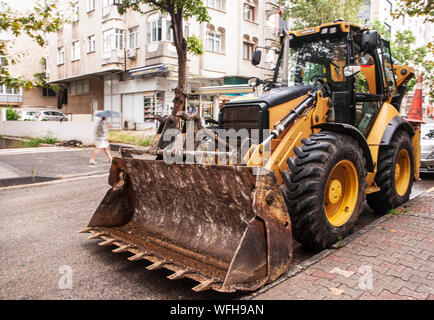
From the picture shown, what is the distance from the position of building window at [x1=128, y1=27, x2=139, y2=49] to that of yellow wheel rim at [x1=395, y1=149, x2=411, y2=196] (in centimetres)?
2159

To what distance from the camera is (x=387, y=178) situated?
18.0 feet

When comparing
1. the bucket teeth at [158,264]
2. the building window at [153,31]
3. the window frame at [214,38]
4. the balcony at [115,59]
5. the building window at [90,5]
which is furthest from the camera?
the building window at [90,5]

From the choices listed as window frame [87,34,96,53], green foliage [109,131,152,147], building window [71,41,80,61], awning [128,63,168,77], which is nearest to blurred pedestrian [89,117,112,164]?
green foliage [109,131,152,147]

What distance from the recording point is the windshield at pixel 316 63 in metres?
5.35

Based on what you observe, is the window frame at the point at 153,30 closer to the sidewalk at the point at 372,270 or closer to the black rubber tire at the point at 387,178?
the black rubber tire at the point at 387,178

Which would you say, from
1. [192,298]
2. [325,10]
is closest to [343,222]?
[192,298]

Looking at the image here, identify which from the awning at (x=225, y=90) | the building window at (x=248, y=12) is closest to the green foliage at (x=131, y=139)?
the awning at (x=225, y=90)

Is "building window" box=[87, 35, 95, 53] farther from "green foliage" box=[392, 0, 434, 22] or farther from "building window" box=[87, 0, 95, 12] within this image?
"green foliage" box=[392, 0, 434, 22]

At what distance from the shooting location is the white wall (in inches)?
736

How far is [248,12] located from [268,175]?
26.5m

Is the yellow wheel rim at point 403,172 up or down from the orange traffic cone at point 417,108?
down

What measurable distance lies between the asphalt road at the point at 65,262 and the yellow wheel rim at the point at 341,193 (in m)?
0.64
